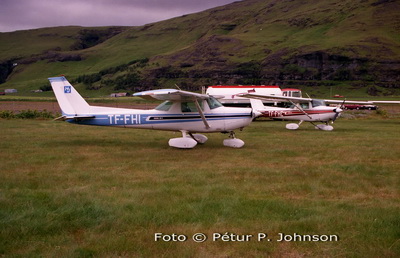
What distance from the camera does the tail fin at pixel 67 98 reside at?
1378cm

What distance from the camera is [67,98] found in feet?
45.3

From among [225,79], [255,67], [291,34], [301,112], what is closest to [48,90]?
[225,79]

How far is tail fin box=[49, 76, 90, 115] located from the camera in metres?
13.8

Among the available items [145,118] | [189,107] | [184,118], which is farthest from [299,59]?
[145,118]

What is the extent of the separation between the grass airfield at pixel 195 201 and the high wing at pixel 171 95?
5.95 ft

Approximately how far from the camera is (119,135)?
1697 centimetres

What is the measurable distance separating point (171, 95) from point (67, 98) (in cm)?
405

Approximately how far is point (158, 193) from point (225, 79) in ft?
367

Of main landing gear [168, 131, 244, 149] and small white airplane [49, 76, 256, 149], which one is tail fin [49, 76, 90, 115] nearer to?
small white airplane [49, 76, 256, 149]

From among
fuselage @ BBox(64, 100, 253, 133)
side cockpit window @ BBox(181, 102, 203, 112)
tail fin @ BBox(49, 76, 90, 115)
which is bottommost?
fuselage @ BBox(64, 100, 253, 133)

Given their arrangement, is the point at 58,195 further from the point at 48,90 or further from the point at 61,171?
the point at 48,90

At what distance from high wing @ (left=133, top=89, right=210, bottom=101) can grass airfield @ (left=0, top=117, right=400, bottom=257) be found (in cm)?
181

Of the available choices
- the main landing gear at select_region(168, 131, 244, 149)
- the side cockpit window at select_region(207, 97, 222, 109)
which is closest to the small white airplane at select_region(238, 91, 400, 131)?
the main landing gear at select_region(168, 131, 244, 149)

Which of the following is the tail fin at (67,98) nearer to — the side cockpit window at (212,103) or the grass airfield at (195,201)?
the grass airfield at (195,201)
